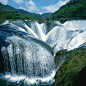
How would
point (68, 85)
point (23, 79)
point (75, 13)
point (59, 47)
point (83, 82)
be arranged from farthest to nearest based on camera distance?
point (75, 13) < point (59, 47) < point (23, 79) < point (68, 85) < point (83, 82)

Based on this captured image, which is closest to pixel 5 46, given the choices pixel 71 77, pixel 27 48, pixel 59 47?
pixel 27 48

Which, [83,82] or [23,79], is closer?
[83,82]

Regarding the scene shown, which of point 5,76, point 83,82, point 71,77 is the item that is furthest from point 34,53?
point 83,82

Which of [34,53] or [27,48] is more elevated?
[27,48]

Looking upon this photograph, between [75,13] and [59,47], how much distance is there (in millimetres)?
25633

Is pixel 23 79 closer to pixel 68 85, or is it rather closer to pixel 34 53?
pixel 34 53

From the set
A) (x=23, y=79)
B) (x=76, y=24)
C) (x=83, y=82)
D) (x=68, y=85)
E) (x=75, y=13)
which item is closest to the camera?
(x=83, y=82)

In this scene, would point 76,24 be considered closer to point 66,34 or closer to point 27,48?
point 66,34

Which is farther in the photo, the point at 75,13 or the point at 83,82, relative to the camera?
the point at 75,13

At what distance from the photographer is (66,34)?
13.9m

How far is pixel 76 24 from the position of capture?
20250mm

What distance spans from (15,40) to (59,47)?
768 centimetres

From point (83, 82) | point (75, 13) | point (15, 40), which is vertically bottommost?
point (83, 82)

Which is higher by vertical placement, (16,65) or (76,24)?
(76,24)
